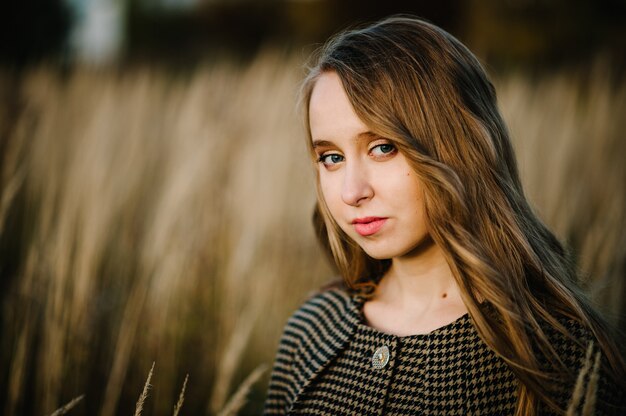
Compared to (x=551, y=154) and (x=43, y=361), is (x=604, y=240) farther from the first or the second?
(x=43, y=361)

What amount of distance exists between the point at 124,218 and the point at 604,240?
2.32m

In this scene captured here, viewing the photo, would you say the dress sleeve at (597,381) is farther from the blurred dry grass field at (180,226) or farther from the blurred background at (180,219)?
the blurred dry grass field at (180,226)

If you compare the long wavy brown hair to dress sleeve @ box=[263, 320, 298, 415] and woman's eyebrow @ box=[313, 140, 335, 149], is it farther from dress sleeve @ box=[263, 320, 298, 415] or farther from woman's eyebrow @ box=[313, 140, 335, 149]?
dress sleeve @ box=[263, 320, 298, 415]

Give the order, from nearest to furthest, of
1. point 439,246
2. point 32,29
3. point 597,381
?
1. point 597,381
2. point 439,246
3. point 32,29

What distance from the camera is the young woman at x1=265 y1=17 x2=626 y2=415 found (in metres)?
1.19

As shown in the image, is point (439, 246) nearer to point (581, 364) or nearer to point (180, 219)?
point (581, 364)

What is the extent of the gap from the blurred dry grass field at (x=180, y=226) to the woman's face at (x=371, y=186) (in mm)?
466

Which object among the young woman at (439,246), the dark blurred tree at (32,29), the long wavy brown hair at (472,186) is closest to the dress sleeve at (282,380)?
the young woman at (439,246)

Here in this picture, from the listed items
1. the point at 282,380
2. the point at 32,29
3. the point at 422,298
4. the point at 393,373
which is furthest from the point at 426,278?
the point at 32,29

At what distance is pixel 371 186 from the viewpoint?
4.09 ft

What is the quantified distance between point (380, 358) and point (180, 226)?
4.02 ft

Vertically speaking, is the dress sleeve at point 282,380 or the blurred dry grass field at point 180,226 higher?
the blurred dry grass field at point 180,226

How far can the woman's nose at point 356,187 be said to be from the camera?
1.23 m

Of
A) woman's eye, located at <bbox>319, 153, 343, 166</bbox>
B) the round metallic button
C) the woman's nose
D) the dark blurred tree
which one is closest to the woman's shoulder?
the round metallic button
